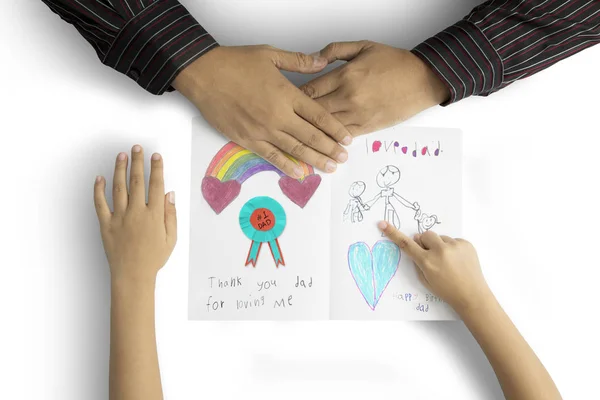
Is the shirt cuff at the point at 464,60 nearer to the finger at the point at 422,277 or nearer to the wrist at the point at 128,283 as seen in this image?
the finger at the point at 422,277

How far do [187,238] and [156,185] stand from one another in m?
0.10

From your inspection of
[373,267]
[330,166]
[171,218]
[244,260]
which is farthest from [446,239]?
[171,218]

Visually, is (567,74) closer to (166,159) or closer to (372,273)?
(372,273)

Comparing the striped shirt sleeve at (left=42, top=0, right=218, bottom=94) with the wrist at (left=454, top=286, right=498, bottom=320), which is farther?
the wrist at (left=454, top=286, right=498, bottom=320)

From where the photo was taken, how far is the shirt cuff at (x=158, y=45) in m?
0.71

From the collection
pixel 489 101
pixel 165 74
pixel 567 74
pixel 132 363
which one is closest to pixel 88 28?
pixel 165 74

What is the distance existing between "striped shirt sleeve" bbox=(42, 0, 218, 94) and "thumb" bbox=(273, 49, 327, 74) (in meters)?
0.10

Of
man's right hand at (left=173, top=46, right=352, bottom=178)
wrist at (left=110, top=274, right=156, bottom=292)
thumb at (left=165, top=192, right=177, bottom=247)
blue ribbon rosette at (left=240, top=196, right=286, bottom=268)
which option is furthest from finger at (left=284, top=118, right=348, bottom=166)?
wrist at (left=110, top=274, right=156, bottom=292)

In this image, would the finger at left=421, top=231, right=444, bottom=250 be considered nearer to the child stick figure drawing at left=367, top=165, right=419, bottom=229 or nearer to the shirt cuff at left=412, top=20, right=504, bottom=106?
the child stick figure drawing at left=367, top=165, right=419, bottom=229

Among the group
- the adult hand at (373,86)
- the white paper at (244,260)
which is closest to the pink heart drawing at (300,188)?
the white paper at (244,260)

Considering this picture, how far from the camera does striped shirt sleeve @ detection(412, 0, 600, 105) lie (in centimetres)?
73

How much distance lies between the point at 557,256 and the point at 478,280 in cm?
18

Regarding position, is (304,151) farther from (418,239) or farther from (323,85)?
(418,239)

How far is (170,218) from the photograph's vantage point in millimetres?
800
